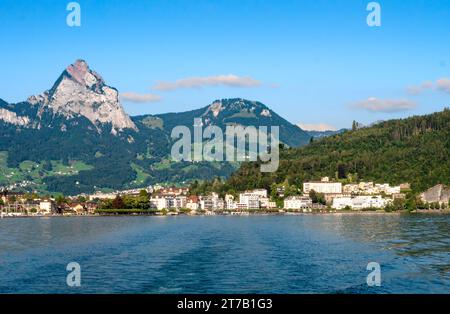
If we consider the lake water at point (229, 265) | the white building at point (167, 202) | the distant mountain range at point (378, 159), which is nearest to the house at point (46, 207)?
the white building at point (167, 202)

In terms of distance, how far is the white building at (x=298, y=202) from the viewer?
140 m

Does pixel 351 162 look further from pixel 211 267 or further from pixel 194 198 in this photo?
pixel 211 267

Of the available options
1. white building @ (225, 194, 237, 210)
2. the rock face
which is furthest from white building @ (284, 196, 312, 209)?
the rock face

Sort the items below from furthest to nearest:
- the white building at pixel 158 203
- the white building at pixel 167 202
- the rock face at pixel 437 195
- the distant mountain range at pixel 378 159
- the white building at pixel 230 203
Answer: the white building at pixel 167 202, the white building at pixel 158 203, the white building at pixel 230 203, the distant mountain range at pixel 378 159, the rock face at pixel 437 195

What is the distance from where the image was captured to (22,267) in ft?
108

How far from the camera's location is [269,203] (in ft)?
478

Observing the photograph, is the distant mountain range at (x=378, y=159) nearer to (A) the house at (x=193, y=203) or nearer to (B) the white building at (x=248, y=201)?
(A) the house at (x=193, y=203)

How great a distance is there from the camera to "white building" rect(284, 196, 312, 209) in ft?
458

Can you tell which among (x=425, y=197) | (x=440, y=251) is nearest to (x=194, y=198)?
(x=425, y=197)

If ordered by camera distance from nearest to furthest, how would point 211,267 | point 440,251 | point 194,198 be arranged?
point 211,267 → point 440,251 → point 194,198

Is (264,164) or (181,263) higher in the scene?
(264,164)

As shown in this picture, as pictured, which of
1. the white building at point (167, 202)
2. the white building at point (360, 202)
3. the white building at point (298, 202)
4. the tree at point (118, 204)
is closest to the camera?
the white building at point (360, 202)

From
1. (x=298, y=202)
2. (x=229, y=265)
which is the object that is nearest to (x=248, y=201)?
(x=298, y=202)
